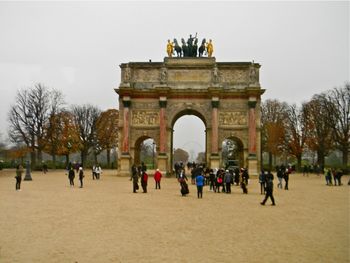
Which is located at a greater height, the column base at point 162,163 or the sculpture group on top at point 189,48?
the sculpture group on top at point 189,48

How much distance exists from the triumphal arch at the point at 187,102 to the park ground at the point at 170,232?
84.6ft

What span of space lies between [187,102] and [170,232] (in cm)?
3384

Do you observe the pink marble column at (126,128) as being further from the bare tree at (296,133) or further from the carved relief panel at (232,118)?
the bare tree at (296,133)

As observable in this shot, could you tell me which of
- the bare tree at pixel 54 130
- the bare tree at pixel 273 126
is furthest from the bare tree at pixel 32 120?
the bare tree at pixel 273 126

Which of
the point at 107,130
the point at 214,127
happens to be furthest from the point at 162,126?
the point at 107,130

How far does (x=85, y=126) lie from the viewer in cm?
7088

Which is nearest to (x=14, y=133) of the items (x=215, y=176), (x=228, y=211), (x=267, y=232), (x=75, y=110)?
(x=75, y=110)

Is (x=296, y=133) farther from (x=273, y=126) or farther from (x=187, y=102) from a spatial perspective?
(x=187, y=102)

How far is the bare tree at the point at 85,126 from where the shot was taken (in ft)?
226

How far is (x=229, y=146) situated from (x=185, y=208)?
2314 inches

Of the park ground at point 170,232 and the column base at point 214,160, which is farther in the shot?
the column base at point 214,160

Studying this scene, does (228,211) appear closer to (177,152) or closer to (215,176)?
(215,176)

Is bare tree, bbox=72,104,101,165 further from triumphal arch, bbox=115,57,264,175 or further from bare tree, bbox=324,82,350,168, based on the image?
bare tree, bbox=324,82,350,168

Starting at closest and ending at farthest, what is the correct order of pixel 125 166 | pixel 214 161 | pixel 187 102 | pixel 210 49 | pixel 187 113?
pixel 214 161 < pixel 125 166 < pixel 187 102 < pixel 210 49 < pixel 187 113
